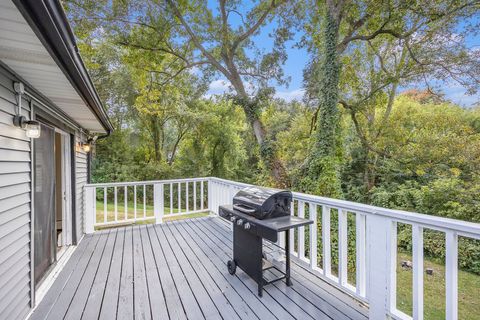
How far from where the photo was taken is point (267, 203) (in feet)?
8.08

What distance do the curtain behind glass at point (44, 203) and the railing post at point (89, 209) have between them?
1510mm

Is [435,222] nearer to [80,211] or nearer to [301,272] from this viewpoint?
[301,272]

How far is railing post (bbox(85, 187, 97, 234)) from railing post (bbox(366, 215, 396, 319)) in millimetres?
4758

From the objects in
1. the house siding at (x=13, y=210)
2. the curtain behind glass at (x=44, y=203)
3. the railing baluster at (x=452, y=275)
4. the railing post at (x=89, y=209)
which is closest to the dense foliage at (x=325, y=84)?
the railing baluster at (x=452, y=275)

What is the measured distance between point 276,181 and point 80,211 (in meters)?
5.71

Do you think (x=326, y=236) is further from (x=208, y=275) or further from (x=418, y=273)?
(x=208, y=275)

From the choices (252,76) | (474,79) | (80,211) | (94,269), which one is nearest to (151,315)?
(94,269)

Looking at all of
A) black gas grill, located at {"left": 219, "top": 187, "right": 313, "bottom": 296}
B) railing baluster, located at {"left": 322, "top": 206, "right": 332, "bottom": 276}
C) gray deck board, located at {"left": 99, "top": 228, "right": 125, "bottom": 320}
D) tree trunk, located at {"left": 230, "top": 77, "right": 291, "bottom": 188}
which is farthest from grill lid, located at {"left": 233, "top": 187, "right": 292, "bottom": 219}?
tree trunk, located at {"left": 230, "top": 77, "right": 291, "bottom": 188}

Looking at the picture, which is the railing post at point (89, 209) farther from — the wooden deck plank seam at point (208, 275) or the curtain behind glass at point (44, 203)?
the wooden deck plank seam at point (208, 275)

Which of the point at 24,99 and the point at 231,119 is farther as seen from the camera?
the point at 231,119

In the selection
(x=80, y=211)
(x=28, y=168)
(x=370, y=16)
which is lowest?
(x=80, y=211)

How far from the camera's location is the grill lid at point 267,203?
8.09 ft

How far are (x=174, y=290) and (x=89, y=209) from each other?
9.99 feet

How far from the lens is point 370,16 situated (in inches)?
281
